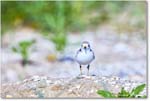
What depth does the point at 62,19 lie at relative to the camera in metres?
4.16

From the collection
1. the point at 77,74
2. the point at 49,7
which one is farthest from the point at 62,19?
the point at 77,74

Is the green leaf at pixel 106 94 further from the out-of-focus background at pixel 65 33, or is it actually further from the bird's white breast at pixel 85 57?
the out-of-focus background at pixel 65 33

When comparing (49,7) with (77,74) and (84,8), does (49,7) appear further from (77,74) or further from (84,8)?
(77,74)

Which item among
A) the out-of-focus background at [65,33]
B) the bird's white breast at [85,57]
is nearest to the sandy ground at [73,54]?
the out-of-focus background at [65,33]

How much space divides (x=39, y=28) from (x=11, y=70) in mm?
765

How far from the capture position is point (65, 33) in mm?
4117

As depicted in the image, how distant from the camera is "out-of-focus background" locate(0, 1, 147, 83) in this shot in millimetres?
3668

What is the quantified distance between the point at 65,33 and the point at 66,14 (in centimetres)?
22

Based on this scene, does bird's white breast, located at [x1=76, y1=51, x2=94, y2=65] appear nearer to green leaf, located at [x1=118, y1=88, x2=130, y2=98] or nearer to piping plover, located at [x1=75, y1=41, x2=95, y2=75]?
piping plover, located at [x1=75, y1=41, x2=95, y2=75]

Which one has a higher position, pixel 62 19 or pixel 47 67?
pixel 62 19

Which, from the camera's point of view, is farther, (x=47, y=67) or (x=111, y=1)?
(x=111, y=1)

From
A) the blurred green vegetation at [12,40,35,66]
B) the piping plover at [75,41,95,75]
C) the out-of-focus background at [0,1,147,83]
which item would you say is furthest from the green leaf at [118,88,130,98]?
the blurred green vegetation at [12,40,35,66]

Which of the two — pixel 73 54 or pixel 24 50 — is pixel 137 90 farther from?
pixel 24 50

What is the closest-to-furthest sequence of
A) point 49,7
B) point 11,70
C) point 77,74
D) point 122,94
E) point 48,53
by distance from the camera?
point 122,94, point 77,74, point 11,70, point 48,53, point 49,7
